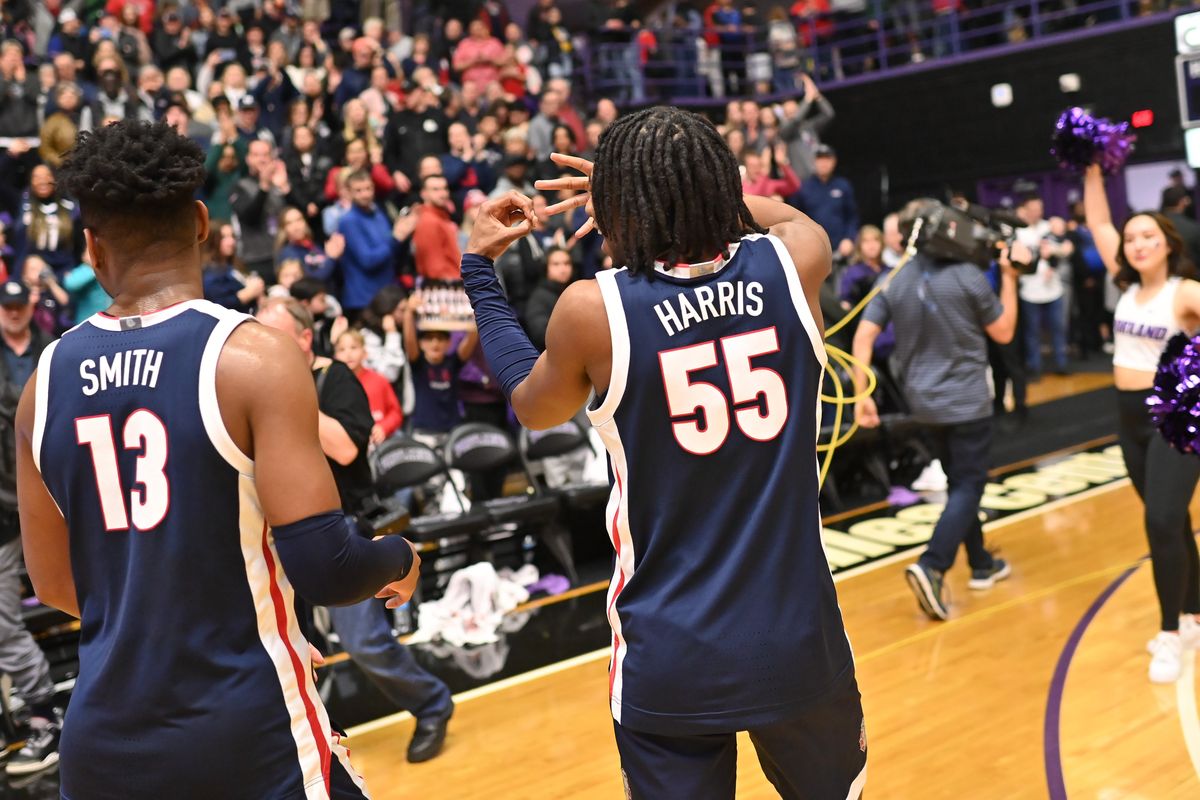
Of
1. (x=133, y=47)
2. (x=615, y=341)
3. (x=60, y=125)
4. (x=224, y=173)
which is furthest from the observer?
(x=133, y=47)

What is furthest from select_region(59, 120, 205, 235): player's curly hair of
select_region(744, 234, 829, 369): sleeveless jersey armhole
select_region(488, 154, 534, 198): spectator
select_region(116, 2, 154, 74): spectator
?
select_region(116, 2, 154, 74): spectator

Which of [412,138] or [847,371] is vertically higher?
[412,138]

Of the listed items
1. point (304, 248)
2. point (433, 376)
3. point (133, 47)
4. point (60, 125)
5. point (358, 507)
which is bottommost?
point (358, 507)

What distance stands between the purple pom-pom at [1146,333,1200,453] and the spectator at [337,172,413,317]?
21.3 feet

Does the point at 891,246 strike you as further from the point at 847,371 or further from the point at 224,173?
the point at 224,173

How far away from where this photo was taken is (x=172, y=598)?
2.07m

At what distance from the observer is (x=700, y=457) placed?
230 cm

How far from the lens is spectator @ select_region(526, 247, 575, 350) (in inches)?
309

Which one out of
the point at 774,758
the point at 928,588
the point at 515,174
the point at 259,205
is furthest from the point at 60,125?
the point at 774,758

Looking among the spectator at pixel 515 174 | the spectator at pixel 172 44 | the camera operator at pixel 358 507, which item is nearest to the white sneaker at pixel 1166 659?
the camera operator at pixel 358 507

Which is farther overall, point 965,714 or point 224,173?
point 224,173

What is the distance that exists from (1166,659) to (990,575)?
145cm

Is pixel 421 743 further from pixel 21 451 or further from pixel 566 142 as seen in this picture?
pixel 566 142

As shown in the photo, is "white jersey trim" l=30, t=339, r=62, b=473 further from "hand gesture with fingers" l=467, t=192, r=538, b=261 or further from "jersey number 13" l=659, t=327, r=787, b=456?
"jersey number 13" l=659, t=327, r=787, b=456
